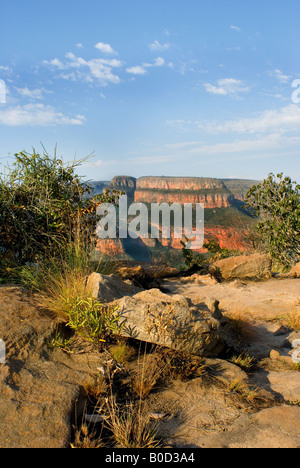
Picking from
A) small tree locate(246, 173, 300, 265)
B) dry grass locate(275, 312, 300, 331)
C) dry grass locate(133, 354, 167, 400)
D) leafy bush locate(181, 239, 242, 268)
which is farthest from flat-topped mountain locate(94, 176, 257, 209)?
dry grass locate(133, 354, 167, 400)

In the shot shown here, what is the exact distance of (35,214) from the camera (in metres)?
7.40

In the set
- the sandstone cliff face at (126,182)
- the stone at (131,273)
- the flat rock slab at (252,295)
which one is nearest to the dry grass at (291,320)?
the flat rock slab at (252,295)

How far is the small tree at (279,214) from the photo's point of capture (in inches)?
450

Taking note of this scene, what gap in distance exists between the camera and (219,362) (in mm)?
4344

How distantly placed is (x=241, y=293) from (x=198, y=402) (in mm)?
6489

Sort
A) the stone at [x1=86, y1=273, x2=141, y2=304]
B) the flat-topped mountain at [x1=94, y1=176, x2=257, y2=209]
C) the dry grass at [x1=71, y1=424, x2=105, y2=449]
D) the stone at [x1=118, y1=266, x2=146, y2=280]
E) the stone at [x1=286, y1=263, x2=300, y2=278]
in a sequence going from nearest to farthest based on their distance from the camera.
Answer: the dry grass at [x1=71, y1=424, x2=105, y2=449] < the stone at [x1=86, y1=273, x2=141, y2=304] < the stone at [x1=118, y1=266, x2=146, y2=280] < the stone at [x1=286, y1=263, x2=300, y2=278] < the flat-topped mountain at [x1=94, y1=176, x2=257, y2=209]

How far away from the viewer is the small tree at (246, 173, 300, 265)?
1143 centimetres

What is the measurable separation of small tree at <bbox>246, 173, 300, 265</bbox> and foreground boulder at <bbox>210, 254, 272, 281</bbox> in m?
0.55

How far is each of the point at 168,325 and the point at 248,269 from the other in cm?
834

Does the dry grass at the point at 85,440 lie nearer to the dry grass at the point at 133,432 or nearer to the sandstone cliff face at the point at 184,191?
the dry grass at the point at 133,432

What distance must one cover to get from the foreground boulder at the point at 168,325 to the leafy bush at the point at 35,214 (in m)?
3.15

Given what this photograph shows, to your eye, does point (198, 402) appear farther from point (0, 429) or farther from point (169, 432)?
point (0, 429)

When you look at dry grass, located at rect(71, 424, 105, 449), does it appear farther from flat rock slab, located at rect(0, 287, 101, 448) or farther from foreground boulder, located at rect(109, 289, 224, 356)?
foreground boulder, located at rect(109, 289, 224, 356)
